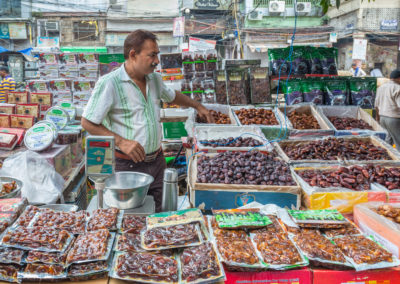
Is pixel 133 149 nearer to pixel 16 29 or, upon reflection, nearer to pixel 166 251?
pixel 166 251

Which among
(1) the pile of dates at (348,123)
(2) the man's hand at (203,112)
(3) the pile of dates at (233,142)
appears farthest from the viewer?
(1) the pile of dates at (348,123)

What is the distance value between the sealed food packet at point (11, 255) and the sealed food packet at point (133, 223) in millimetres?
464

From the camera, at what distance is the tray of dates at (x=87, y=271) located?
1.42 m

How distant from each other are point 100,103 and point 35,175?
47.4 inches

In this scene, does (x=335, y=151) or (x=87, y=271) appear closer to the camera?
(x=87, y=271)

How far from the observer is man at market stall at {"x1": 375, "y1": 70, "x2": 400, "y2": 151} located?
6293 mm

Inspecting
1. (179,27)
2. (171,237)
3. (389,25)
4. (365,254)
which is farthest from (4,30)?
(365,254)

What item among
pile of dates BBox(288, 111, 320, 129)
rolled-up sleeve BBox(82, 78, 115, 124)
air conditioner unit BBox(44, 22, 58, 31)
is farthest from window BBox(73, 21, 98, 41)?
rolled-up sleeve BBox(82, 78, 115, 124)

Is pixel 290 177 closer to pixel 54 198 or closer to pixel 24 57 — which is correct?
pixel 54 198

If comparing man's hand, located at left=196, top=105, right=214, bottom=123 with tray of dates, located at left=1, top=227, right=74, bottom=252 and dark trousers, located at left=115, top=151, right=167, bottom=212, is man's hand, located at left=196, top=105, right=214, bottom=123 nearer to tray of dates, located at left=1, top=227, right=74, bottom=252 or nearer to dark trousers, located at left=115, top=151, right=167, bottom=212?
dark trousers, located at left=115, top=151, right=167, bottom=212

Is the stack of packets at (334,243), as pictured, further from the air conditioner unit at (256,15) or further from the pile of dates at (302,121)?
the air conditioner unit at (256,15)

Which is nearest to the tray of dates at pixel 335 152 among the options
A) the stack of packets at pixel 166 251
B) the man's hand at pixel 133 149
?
the man's hand at pixel 133 149

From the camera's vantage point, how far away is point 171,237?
5.37 feet

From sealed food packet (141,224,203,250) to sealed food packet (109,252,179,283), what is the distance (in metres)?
0.06
